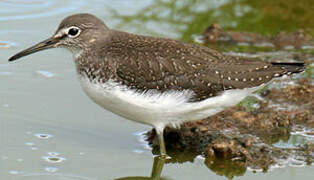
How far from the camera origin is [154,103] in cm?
918

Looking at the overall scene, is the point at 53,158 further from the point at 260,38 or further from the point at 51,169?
the point at 260,38

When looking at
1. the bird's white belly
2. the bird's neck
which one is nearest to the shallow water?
the bird's white belly

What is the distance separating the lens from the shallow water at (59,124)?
360 inches

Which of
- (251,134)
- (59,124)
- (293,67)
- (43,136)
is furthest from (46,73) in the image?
(293,67)

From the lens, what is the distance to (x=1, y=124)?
33.4ft

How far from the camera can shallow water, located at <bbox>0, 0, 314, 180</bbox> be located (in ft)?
30.0

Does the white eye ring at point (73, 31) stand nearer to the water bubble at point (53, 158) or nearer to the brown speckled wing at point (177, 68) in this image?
the brown speckled wing at point (177, 68)

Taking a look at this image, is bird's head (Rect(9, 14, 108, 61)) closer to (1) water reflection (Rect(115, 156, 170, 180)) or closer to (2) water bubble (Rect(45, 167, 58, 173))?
(2) water bubble (Rect(45, 167, 58, 173))

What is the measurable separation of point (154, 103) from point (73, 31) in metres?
1.67

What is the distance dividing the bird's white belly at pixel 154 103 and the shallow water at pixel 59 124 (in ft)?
2.22

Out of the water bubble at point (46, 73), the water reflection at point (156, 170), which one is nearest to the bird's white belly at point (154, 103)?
the water reflection at point (156, 170)

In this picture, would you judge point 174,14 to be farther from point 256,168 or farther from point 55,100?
point 256,168

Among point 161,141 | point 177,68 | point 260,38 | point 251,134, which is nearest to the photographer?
point 177,68

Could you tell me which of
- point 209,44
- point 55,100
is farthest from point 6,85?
point 209,44
